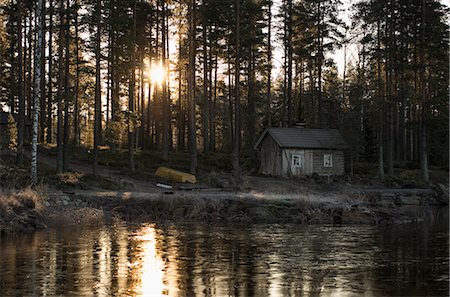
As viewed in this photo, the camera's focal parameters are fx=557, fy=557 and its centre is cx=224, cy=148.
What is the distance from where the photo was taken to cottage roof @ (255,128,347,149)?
46125mm

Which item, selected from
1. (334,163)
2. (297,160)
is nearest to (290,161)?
(297,160)

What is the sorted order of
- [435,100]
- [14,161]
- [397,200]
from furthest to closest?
[435,100]
[14,161]
[397,200]

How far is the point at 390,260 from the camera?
16.1 metres

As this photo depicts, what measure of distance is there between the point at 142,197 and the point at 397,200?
53.0 feet

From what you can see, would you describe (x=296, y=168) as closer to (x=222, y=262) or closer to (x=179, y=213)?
(x=179, y=213)

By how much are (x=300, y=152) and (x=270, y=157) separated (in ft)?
8.62

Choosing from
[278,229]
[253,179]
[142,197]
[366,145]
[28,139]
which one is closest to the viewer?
[278,229]

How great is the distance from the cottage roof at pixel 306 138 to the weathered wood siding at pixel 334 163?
53 centimetres

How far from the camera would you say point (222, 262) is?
15.5 meters

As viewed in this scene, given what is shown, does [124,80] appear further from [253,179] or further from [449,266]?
[449,266]

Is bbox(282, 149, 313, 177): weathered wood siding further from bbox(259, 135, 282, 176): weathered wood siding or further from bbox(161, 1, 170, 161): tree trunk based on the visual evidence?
bbox(161, 1, 170, 161): tree trunk

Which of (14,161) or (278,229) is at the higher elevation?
(14,161)

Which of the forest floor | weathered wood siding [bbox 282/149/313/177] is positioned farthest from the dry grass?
weathered wood siding [bbox 282/149/313/177]

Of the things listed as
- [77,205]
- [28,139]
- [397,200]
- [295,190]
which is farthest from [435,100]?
[28,139]
